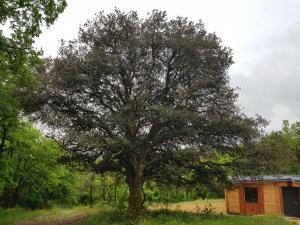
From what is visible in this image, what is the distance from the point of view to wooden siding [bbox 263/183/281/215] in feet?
86.5

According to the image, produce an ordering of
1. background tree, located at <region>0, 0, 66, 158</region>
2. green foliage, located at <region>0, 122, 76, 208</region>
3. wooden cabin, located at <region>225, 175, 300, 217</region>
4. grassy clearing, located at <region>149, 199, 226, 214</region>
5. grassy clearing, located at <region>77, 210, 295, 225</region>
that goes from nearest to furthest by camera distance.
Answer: background tree, located at <region>0, 0, 66, 158</region>, grassy clearing, located at <region>77, 210, 295, 225</region>, grassy clearing, located at <region>149, 199, 226, 214</region>, wooden cabin, located at <region>225, 175, 300, 217</region>, green foliage, located at <region>0, 122, 76, 208</region>

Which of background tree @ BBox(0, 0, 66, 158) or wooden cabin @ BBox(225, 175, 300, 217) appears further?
wooden cabin @ BBox(225, 175, 300, 217)

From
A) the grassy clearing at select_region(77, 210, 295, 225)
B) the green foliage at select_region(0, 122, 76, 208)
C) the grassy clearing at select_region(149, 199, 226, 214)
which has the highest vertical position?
the green foliage at select_region(0, 122, 76, 208)

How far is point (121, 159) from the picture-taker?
815 inches

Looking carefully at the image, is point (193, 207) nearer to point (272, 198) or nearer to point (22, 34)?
point (272, 198)

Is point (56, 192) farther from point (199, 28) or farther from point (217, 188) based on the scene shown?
point (199, 28)

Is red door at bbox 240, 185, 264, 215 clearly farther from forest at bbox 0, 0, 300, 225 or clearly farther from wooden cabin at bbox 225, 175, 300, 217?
forest at bbox 0, 0, 300, 225

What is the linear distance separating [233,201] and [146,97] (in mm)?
17155

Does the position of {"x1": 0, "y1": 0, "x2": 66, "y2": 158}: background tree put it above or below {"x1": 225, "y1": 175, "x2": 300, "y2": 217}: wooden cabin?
above

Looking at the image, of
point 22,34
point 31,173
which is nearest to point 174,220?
point 22,34

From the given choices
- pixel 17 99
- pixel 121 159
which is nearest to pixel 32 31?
pixel 17 99

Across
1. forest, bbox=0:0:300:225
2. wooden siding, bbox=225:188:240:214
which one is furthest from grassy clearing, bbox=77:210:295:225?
wooden siding, bbox=225:188:240:214

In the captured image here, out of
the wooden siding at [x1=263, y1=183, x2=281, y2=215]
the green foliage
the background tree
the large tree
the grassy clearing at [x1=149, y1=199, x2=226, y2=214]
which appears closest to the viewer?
the background tree

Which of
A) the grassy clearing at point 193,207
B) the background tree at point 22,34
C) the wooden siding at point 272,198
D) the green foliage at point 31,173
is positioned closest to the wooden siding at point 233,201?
the grassy clearing at point 193,207
